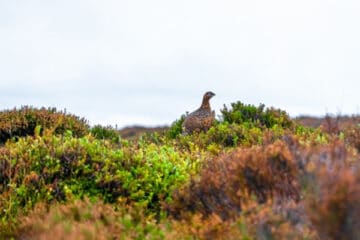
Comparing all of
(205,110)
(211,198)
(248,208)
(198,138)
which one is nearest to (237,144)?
(198,138)

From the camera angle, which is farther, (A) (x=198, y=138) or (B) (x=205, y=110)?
(B) (x=205, y=110)

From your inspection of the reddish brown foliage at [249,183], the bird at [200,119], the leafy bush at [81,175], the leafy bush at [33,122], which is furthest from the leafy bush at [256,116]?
the reddish brown foliage at [249,183]

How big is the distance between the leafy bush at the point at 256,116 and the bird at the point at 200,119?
0.55m

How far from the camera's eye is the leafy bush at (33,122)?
16328mm

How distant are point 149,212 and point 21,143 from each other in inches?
92.9

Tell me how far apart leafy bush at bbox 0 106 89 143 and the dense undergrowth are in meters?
4.90

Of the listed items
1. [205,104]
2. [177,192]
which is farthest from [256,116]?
[177,192]

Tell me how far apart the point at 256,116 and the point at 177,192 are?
1096 cm

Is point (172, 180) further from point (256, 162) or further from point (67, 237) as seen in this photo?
point (67, 237)

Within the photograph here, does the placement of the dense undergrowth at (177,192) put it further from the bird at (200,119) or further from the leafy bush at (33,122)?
the bird at (200,119)

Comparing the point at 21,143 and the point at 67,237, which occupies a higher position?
the point at 21,143

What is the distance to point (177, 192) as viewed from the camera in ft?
28.4

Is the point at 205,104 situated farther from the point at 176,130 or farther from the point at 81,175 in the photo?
the point at 81,175

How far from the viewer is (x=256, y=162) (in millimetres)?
7539
